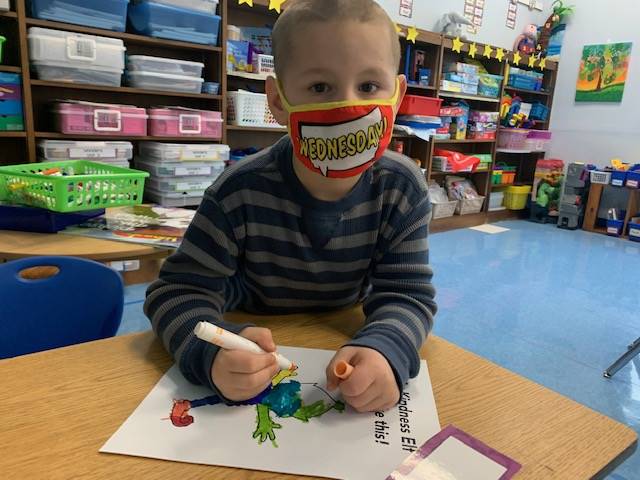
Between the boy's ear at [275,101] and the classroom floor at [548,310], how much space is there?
1346 millimetres

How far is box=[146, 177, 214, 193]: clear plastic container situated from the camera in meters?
2.67

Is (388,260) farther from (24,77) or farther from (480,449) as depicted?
(24,77)

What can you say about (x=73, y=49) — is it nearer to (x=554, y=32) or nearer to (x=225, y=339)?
(x=225, y=339)

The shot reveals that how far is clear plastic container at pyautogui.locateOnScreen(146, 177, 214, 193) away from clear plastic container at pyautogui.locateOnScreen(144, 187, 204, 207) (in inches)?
0.8

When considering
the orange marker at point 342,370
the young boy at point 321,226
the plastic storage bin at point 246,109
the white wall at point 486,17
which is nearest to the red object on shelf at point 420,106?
the white wall at point 486,17

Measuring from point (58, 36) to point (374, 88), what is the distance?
2.01 m

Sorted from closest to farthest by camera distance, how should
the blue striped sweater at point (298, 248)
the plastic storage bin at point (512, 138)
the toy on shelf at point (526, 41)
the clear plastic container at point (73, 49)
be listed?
the blue striped sweater at point (298, 248) → the clear plastic container at point (73, 49) → the plastic storage bin at point (512, 138) → the toy on shelf at point (526, 41)

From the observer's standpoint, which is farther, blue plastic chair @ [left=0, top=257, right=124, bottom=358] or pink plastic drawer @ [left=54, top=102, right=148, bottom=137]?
pink plastic drawer @ [left=54, top=102, right=148, bottom=137]

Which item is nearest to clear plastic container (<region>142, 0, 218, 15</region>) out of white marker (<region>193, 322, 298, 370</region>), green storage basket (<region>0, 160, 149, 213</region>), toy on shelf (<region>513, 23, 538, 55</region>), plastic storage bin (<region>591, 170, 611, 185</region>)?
green storage basket (<region>0, 160, 149, 213</region>)

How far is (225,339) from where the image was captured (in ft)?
1.84

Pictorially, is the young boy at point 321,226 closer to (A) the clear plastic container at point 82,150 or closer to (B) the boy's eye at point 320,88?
(B) the boy's eye at point 320,88

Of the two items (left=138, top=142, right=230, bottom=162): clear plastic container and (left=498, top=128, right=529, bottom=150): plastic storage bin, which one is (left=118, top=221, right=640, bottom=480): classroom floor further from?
(left=498, top=128, right=529, bottom=150): plastic storage bin

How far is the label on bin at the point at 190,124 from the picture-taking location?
8.77 feet

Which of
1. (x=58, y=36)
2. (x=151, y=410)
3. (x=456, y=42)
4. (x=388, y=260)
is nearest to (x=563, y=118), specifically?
(x=456, y=42)
